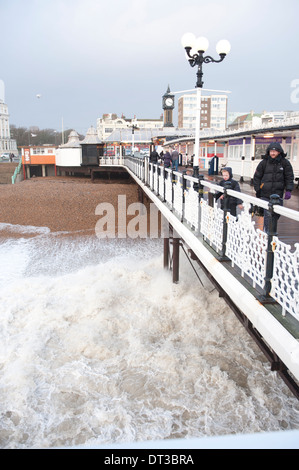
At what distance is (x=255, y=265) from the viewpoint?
203 inches

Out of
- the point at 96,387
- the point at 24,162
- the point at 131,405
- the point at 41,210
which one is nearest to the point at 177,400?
the point at 131,405

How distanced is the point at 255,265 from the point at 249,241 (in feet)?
1.33

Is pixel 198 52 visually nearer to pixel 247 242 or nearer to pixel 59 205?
pixel 247 242

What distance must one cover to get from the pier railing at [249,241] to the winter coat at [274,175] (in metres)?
0.47

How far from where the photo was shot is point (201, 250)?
6012mm

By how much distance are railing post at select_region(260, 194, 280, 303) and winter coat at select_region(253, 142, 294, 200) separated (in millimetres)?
1936

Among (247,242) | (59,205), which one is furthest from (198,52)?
(59,205)

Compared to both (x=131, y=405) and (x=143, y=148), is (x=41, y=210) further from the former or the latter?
(x=143, y=148)

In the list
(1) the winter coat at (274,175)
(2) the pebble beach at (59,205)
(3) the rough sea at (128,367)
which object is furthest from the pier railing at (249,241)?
(2) the pebble beach at (59,205)

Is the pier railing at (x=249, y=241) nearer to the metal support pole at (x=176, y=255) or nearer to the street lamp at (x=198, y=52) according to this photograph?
the metal support pole at (x=176, y=255)

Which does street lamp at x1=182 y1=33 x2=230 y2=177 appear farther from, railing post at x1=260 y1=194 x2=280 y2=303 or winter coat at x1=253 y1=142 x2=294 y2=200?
railing post at x1=260 y1=194 x2=280 y2=303

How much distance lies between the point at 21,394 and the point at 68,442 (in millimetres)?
1424

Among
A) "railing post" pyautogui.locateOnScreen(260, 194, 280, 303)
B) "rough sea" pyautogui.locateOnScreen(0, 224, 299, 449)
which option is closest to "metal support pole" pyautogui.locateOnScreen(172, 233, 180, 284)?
"rough sea" pyautogui.locateOnScreen(0, 224, 299, 449)

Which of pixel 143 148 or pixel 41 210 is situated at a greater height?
pixel 143 148
